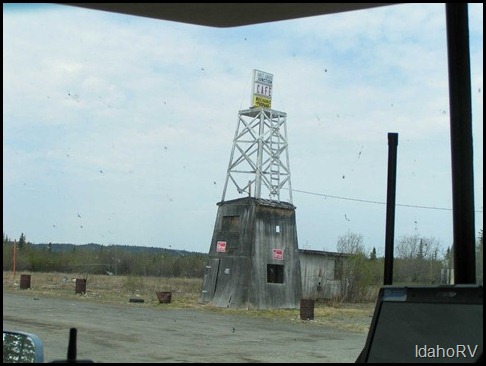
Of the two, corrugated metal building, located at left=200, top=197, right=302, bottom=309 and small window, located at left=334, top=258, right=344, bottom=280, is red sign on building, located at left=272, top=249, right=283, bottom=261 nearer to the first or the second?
corrugated metal building, located at left=200, top=197, right=302, bottom=309

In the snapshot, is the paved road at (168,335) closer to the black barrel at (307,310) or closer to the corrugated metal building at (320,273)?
the black barrel at (307,310)

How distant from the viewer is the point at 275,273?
30688 millimetres

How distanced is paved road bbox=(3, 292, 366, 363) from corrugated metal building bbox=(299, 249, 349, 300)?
292 inches

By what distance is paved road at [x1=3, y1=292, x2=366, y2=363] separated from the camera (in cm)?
1206

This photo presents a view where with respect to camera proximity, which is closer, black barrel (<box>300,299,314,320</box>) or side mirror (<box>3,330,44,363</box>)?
side mirror (<box>3,330,44,363</box>)

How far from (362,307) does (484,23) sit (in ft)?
88.4

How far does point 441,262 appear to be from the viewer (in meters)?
4.21

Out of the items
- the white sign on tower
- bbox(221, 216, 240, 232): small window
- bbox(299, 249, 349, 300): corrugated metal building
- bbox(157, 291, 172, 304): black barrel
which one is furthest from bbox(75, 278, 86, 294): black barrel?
the white sign on tower

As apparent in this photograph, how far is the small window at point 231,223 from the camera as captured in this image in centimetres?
2995

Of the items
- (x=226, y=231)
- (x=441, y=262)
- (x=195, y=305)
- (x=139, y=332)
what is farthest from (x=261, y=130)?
(x=441, y=262)

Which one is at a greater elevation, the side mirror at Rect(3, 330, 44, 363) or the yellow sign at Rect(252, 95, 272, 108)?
the yellow sign at Rect(252, 95, 272, 108)

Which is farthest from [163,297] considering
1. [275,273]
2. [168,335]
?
[168,335]

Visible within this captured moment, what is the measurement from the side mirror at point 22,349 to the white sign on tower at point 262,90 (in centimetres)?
2517

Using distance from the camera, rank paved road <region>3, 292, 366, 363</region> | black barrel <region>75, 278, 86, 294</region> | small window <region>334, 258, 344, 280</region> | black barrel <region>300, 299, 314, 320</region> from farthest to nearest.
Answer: small window <region>334, 258, 344, 280</region>
black barrel <region>75, 278, 86, 294</region>
black barrel <region>300, 299, 314, 320</region>
paved road <region>3, 292, 366, 363</region>
